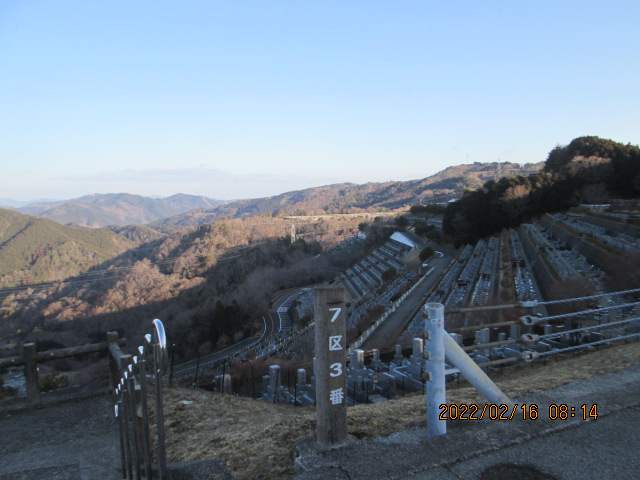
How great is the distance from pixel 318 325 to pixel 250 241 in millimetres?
84512

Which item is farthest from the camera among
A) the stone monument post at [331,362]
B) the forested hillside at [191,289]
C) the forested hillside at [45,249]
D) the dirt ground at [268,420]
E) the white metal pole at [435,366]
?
the forested hillside at [45,249]

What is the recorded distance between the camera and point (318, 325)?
254 cm

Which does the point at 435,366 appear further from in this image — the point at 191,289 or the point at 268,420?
the point at 191,289

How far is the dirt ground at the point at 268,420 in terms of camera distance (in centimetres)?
295

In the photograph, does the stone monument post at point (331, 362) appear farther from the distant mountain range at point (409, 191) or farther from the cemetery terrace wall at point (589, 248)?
the distant mountain range at point (409, 191)

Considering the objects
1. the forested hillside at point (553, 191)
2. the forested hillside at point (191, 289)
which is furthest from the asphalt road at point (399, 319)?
the forested hillside at point (191, 289)

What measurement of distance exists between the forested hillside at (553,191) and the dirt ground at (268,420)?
28.4 m

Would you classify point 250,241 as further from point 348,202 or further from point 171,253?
point 348,202
